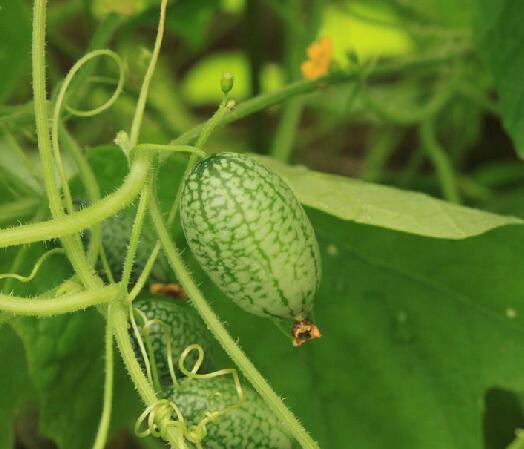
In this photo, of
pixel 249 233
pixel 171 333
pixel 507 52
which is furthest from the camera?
pixel 507 52

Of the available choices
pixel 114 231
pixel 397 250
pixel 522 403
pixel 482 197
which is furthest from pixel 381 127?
pixel 114 231

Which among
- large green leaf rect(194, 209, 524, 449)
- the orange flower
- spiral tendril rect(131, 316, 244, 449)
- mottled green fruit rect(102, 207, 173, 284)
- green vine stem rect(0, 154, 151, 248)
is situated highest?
the orange flower

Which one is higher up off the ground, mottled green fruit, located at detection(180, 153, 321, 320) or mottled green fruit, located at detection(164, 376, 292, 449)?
mottled green fruit, located at detection(180, 153, 321, 320)

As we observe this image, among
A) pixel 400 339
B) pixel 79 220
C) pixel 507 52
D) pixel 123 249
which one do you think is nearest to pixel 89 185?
pixel 123 249

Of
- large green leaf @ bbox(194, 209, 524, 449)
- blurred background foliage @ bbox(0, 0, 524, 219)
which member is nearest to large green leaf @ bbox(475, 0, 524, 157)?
blurred background foliage @ bbox(0, 0, 524, 219)

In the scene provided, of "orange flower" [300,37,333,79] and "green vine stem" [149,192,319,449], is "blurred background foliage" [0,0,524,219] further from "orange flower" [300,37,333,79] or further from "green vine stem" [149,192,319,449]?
"green vine stem" [149,192,319,449]

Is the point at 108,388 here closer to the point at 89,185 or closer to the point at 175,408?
the point at 175,408

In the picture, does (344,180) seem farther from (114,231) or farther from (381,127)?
(381,127)
